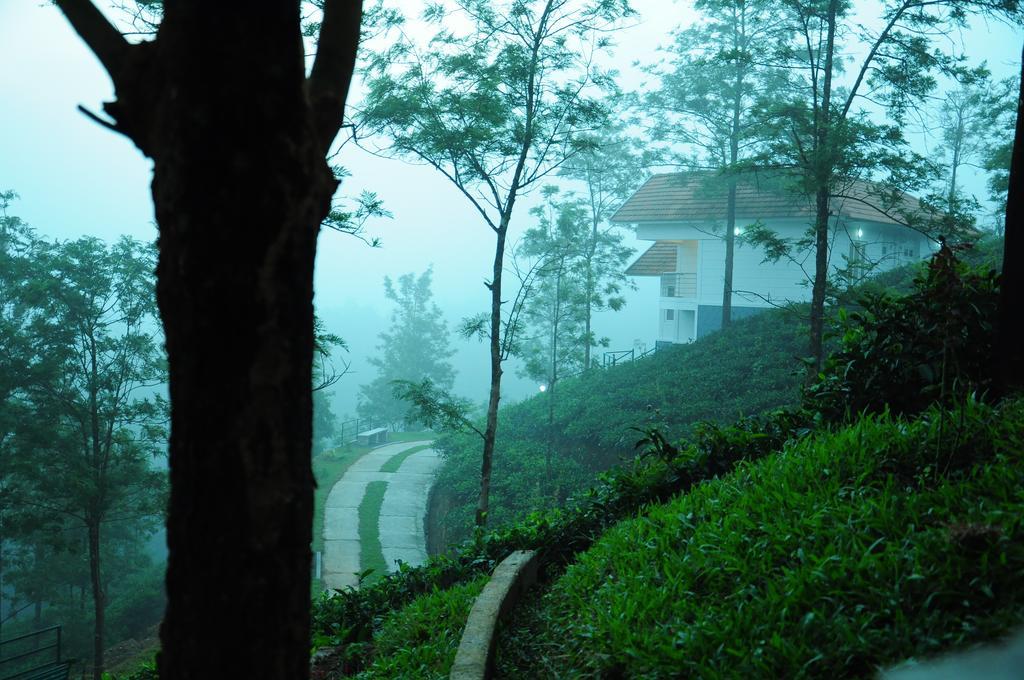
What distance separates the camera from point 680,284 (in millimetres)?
27484

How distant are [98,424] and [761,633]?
16496 millimetres

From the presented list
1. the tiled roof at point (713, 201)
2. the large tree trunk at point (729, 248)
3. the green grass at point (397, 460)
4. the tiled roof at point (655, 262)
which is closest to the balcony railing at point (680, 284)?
the tiled roof at point (655, 262)

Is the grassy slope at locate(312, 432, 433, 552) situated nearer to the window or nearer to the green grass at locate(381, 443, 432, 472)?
the green grass at locate(381, 443, 432, 472)

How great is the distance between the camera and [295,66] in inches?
75.9

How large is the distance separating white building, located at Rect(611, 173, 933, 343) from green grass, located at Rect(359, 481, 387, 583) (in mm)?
11935

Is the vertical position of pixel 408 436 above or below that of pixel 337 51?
below

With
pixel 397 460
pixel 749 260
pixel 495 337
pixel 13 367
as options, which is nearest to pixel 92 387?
pixel 13 367

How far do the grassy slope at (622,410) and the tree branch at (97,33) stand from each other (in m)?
14.9

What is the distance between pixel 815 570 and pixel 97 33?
10.0 ft

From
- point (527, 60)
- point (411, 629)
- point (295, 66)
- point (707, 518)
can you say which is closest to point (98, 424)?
point (527, 60)

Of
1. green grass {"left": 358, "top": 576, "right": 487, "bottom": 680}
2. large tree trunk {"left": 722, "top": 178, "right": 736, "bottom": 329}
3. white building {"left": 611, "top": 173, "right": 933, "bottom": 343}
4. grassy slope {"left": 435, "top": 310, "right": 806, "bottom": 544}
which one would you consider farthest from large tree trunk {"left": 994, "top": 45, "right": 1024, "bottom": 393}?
large tree trunk {"left": 722, "top": 178, "right": 736, "bottom": 329}

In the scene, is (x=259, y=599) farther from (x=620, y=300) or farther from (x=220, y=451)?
(x=620, y=300)

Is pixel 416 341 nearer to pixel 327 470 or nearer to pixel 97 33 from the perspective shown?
pixel 327 470

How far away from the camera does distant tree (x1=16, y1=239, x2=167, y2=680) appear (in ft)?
49.5
